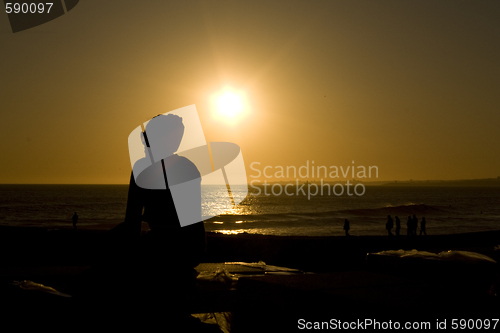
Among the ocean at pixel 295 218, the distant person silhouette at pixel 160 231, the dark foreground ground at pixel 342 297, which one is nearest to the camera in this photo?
the distant person silhouette at pixel 160 231

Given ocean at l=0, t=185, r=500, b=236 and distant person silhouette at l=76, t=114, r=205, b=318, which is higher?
distant person silhouette at l=76, t=114, r=205, b=318

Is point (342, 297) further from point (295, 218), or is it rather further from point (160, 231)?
point (295, 218)

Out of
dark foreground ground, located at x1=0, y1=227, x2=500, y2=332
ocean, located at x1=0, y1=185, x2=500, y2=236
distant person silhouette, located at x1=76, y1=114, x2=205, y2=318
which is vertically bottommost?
ocean, located at x1=0, y1=185, x2=500, y2=236

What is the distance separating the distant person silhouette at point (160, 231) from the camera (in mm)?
2041

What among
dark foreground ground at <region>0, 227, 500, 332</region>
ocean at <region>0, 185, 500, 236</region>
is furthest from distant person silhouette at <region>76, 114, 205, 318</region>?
ocean at <region>0, 185, 500, 236</region>

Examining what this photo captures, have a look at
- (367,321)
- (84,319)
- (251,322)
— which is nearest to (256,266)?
(251,322)

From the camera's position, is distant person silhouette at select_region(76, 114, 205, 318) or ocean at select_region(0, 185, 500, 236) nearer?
distant person silhouette at select_region(76, 114, 205, 318)

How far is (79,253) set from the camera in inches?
609

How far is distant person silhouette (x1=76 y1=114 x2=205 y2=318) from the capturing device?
2.04m

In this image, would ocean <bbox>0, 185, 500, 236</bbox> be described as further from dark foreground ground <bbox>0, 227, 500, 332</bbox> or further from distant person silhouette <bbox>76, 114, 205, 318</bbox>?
distant person silhouette <bbox>76, 114, 205, 318</bbox>

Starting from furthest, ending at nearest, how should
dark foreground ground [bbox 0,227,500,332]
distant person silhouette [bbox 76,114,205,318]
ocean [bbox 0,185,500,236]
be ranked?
ocean [bbox 0,185,500,236] < dark foreground ground [bbox 0,227,500,332] < distant person silhouette [bbox 76,114,205,318]

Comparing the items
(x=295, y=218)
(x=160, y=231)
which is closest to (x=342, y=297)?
(x=160, y=231)

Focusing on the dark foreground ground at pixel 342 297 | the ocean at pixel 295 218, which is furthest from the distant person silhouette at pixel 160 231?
the ocean at pixel 295 218

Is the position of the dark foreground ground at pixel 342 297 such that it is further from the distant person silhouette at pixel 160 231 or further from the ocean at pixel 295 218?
the ocean at pixel 295 218
